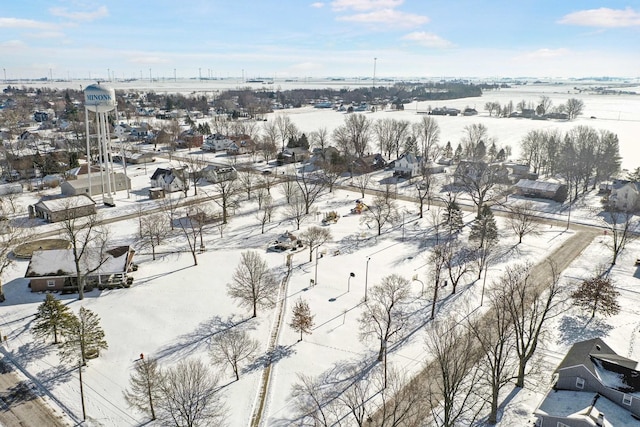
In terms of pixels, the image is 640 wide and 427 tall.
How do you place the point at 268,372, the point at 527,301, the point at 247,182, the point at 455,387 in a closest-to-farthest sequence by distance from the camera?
the point at 455,387 < the point at 268,372 < the point at 527,301 < the point at 247,182

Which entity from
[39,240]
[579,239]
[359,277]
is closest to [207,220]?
[39,240]

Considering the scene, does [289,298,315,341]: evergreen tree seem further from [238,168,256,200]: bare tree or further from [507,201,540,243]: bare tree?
[238,168,256,200]: bare tree

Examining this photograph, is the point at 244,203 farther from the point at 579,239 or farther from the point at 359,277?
the point at 579,239

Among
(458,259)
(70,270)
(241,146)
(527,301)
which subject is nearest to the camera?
(527,301)

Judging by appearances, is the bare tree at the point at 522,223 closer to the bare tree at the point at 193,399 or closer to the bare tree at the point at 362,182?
the bare tree at the point at 362,182

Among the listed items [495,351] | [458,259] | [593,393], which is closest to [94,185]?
[458,259]

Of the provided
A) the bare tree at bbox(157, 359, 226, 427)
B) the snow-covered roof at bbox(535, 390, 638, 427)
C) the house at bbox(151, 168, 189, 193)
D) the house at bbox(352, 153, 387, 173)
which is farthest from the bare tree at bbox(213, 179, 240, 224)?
the snow-covered roof at bbox(535, 390, 638, 427)

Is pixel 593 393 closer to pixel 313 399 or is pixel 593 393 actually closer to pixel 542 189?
pixel 313 399
